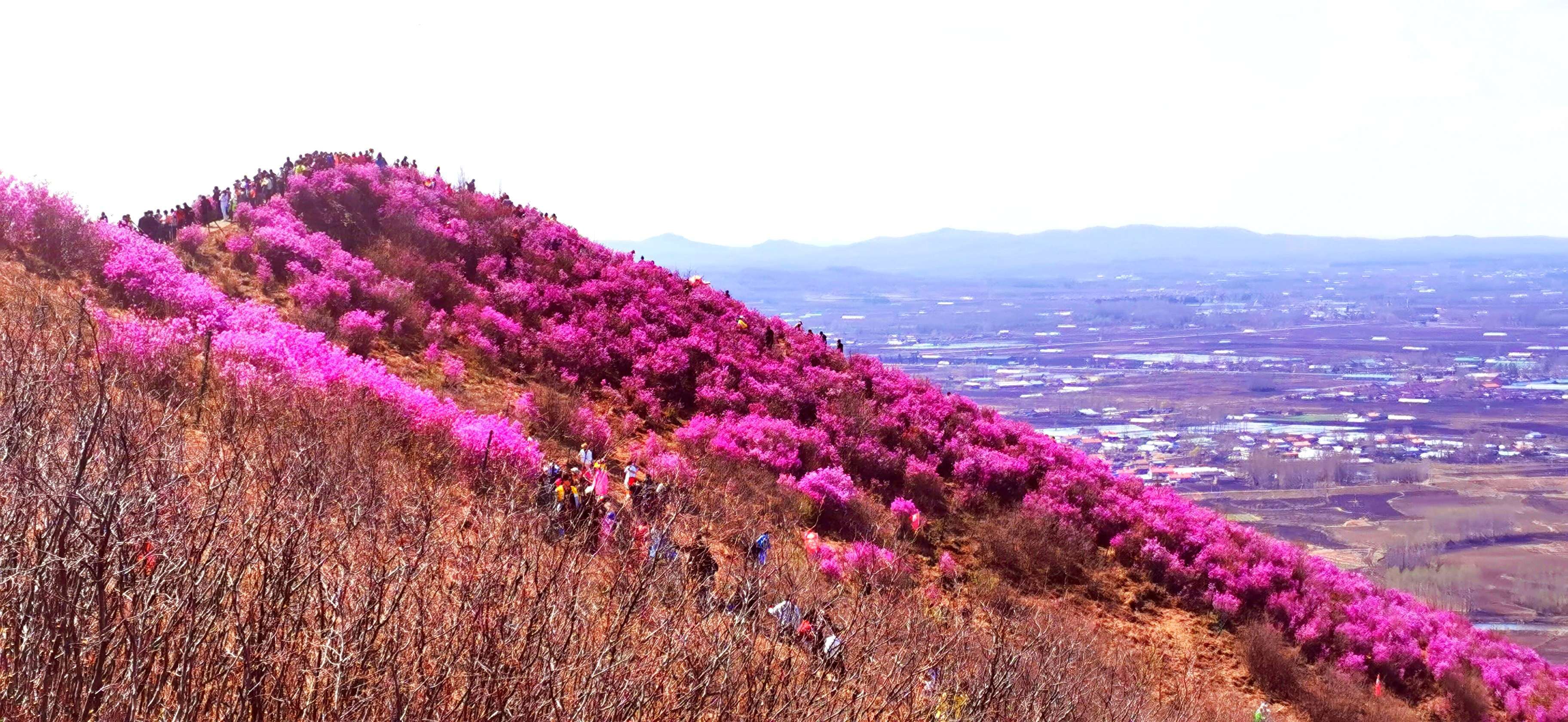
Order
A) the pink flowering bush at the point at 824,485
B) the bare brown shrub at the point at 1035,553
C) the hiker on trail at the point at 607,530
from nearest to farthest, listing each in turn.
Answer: the hiker on trail at the point at 607,530 → the pink flowering bush at the point at 824,485 → the bare brown shrub at the point at 1035,553

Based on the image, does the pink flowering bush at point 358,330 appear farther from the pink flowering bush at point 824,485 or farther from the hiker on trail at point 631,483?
the pink flowering bush at point 824,485

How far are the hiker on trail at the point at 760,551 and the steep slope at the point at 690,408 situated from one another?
0.48 metres

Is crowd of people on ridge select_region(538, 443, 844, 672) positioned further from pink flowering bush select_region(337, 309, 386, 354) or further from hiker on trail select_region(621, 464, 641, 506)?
pink flowering bush select_region(337, 309, 386, 354)

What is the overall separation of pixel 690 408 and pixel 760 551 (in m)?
8.52

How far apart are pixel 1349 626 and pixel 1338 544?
99.4 feet

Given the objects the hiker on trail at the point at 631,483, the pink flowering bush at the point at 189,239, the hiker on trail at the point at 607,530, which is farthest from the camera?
the pink flowering bush at the point at 189,239

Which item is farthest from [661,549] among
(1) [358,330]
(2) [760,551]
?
(1) [358,330]

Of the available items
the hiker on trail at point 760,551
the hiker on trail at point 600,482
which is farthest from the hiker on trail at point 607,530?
the hiker on trail at point 600,482

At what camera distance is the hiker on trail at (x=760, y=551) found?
7.38 metres

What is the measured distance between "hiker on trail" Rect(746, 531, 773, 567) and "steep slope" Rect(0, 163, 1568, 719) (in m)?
0.48

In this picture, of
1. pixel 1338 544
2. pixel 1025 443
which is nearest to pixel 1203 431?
pixel 1338 544

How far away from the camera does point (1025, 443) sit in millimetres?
18172

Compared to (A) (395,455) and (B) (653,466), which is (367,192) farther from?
(A) (395,455)

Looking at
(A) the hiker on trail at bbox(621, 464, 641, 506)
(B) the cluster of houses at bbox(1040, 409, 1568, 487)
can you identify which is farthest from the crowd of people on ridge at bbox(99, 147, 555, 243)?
(B) the cluster of houses at bbox(1040, 409, 1568, 487)
